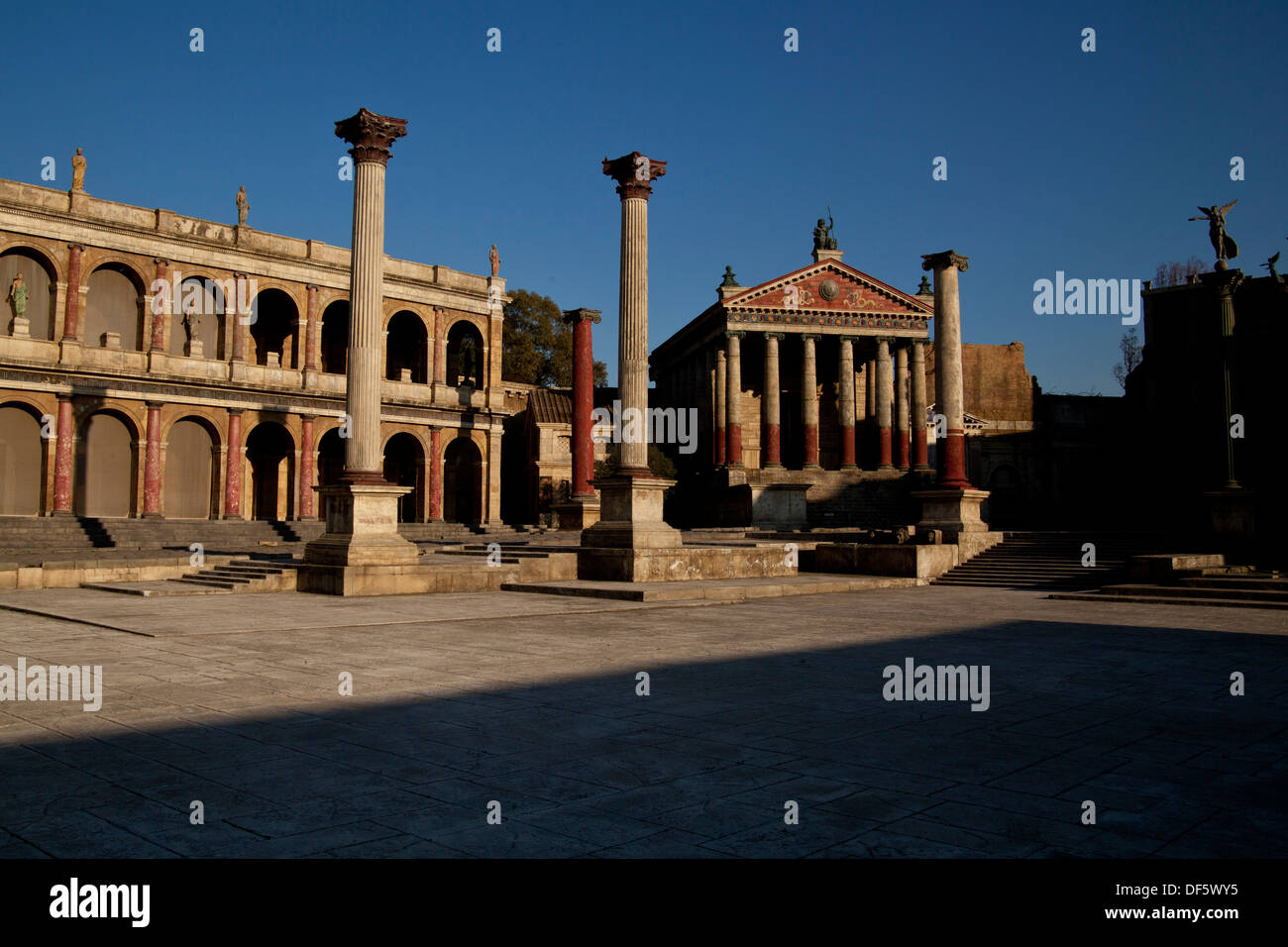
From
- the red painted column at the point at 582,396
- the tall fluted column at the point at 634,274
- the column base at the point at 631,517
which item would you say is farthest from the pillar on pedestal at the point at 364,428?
the red painted column at the point at 582,396

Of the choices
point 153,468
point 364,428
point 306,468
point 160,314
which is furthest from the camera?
point 306,468

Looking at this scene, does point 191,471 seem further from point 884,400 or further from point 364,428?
point 884,400

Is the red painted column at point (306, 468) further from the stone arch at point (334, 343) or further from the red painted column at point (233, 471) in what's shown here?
the stone arch at point (334, 343)

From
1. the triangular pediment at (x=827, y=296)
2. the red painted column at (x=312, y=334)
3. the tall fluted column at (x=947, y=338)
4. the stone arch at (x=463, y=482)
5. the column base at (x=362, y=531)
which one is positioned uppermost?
the triangular pediment at (x=827, y=296)

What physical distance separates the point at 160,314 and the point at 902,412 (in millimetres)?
38793

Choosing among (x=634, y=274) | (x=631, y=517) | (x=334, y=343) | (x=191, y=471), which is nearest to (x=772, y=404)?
(x=334, y=343)

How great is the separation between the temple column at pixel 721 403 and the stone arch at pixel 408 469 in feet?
56.7

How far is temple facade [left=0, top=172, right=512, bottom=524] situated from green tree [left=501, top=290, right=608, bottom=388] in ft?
38.3

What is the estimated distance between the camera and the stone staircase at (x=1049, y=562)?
2094 cm

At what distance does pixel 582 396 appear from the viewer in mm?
32969

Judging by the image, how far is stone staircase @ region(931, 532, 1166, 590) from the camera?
20.9m

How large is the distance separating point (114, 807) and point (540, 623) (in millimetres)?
8663
